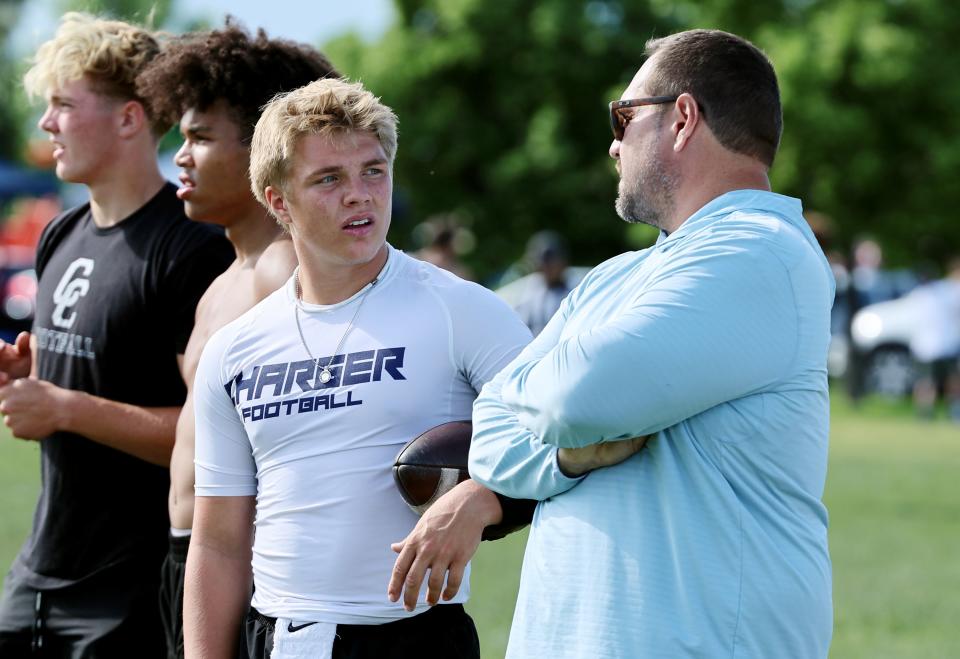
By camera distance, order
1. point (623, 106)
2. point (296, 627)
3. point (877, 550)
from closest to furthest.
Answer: point (623, 106) < point (296, 627) < point (877, 550)

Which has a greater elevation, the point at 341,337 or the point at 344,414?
the point at 341,337

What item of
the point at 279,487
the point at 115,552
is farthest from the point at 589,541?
the point at 115,552

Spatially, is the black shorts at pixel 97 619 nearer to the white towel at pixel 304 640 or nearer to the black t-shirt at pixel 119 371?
the black t-shirt at pixel 119 371

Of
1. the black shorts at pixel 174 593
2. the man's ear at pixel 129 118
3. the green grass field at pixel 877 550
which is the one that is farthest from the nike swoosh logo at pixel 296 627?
the green grass field at pixel 877 550

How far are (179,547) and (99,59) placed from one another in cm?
177

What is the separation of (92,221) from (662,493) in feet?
9.09

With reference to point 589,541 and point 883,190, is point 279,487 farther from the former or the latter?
point 883,190

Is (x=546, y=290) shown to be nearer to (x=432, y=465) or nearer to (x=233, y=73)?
(x=233, y=73)

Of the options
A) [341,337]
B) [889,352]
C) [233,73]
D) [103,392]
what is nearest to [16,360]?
[103,392]

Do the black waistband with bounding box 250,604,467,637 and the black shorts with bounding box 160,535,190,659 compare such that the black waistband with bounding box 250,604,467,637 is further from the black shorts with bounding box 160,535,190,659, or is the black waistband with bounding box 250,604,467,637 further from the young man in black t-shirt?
the young man in black t-shirt

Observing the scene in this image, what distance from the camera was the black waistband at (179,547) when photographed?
411 cm

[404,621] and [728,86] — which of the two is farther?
[404,621]

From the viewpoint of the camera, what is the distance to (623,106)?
3.14 metres

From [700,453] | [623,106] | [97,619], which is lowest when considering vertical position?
[97,619]
